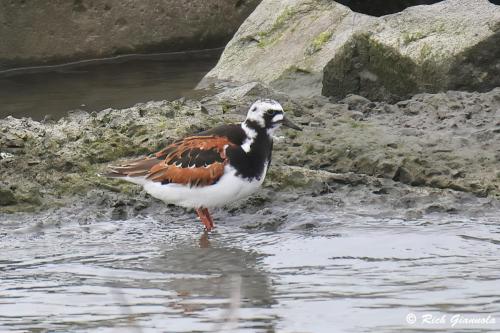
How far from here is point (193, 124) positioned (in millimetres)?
9906

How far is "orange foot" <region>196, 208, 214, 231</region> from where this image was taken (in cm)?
841

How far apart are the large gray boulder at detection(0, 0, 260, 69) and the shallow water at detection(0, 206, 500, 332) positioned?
680 cm

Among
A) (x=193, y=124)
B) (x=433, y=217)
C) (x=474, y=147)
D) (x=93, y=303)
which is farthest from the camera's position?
(x=193, y=124)

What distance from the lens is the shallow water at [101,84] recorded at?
13.1 meters

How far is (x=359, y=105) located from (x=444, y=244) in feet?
10.2

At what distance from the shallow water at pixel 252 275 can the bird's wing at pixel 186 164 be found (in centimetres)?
45

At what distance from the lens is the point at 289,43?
13078 millimetres

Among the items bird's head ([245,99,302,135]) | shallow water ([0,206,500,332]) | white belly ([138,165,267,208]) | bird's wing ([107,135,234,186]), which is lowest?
shallow water ([0,206,500,332])

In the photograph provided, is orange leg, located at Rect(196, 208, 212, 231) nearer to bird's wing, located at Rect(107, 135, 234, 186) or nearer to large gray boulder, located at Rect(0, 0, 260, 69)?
bird's wing, located at Rect(107, 135, 234, 186)

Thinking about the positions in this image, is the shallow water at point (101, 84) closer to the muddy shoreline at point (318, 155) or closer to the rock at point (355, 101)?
the muddy shoreline at point (318, 155)

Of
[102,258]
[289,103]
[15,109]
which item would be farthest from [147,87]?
[102,258]

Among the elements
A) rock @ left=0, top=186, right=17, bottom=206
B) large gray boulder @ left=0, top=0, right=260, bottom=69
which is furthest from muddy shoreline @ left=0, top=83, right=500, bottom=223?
large gray boulder @ left=0, top=0, right=260, bottom=69

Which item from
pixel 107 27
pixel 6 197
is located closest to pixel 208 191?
pixel 6 197

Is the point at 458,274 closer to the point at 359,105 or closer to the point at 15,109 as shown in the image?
the point at 359,105
